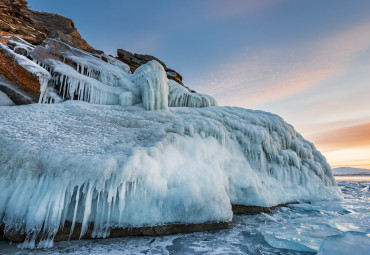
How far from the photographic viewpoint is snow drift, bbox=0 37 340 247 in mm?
2514

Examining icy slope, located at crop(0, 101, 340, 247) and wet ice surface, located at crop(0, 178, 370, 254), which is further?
icy slope, located at crop(0, 101, 340, 247)

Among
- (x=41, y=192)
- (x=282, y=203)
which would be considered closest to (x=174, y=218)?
(x=41, y=192)

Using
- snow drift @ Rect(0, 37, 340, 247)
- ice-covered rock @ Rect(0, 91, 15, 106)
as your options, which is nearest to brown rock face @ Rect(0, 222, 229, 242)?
snow drift @ Rect(0, 37, 340, 247)

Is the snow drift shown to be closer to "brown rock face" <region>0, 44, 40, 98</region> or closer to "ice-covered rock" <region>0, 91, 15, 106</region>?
"brown rock face" <region>0, 44, 40, 98</region>

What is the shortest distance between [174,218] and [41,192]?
6.58 feet

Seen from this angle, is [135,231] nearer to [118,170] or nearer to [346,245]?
[118,170]

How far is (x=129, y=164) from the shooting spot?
279 cm

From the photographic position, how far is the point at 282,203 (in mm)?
5258

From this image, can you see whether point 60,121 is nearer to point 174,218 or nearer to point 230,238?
point 174,218

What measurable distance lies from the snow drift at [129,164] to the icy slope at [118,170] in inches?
0.6

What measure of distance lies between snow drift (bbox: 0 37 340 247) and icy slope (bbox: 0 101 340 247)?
0.6 inches

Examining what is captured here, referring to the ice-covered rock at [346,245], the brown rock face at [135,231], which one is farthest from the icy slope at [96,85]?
the ice-covered rock at [346,245]

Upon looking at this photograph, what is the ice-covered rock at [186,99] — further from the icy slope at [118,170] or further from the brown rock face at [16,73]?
the brown rock face at [16,73]

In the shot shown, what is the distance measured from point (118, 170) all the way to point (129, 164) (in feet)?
0.59
